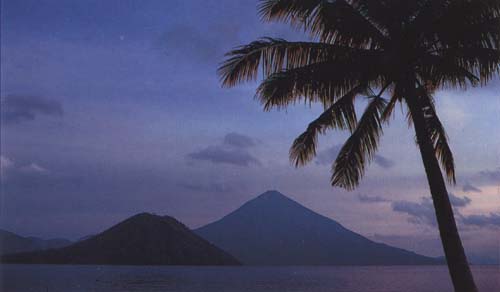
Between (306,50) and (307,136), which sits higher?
(306,50)

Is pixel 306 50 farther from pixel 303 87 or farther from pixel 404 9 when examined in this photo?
pixel 404 9

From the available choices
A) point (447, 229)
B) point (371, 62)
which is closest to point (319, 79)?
point (371, 62)

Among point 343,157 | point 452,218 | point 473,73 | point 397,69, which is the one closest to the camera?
point 452,218

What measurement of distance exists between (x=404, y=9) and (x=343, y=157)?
3.09 metres

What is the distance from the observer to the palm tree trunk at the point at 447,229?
27.7ft

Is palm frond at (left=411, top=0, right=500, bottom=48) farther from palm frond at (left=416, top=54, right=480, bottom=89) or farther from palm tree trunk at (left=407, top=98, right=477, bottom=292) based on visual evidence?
palm tree trunk at (left=407, top=98, right=477, bottom=292)

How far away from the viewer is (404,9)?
9914 mm

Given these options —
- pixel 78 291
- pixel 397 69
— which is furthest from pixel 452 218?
pixel 78 291

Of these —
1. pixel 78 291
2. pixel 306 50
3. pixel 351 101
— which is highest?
→ pixel 306 50

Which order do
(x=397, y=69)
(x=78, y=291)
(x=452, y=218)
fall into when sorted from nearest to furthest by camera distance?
1. (x=452, y=218)
2. (x=397, y=69)
3. (x=78, y=291)

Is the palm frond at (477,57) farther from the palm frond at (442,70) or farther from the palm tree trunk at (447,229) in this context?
the palm tree trunk at (447,229)

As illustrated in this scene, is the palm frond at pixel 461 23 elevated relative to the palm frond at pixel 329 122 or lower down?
elevated

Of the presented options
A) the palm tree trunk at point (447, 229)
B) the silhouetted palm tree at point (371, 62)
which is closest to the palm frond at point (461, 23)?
the silhouetted palm tree at point (371, 62)

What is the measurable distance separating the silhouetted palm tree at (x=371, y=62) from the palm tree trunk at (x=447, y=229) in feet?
0.08
